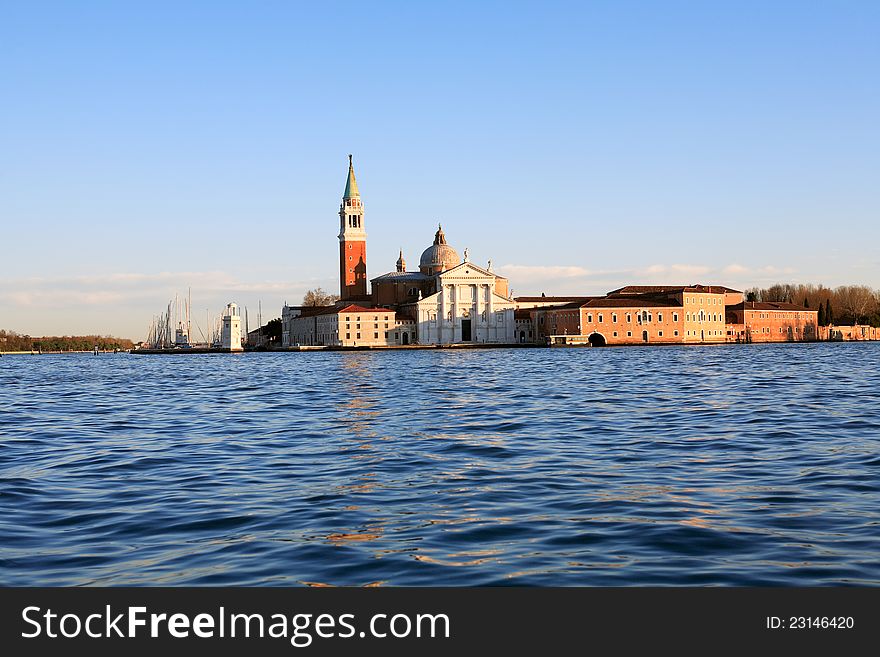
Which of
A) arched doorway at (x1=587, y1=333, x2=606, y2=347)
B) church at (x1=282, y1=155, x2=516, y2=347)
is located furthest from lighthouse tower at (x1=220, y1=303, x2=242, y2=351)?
arched doorway at (x1=587, y1=333, x2=606, y2=347)

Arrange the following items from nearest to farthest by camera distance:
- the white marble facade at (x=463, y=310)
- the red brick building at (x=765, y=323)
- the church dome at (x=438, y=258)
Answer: the white marble facade at (x=463, y=310), the red brick building at (x=765, y=323), the church dome at (x=438, y=258)

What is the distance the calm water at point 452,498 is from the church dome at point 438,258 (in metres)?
84.9

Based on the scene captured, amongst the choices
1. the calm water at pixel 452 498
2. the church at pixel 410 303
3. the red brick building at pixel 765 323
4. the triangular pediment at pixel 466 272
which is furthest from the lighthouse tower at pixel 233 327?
the calm water at pixel 452 498

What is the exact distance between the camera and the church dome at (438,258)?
10109 centimetres

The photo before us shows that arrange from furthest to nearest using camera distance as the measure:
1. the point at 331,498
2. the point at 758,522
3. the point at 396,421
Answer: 1. the point at 396,421
2. the point at 331,498
3. the point at 758,522

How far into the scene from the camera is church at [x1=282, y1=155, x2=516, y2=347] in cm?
9288

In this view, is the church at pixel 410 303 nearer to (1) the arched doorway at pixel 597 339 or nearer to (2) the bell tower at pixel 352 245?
(2) the bell tower at pixel 352 245

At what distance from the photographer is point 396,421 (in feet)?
49.7

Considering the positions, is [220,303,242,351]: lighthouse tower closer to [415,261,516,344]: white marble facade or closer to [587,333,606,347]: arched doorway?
[415,261,516,344]: white marble facade

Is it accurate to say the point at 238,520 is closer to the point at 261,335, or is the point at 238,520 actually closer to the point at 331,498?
the point at 331,498

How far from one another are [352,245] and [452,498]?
314 feet
